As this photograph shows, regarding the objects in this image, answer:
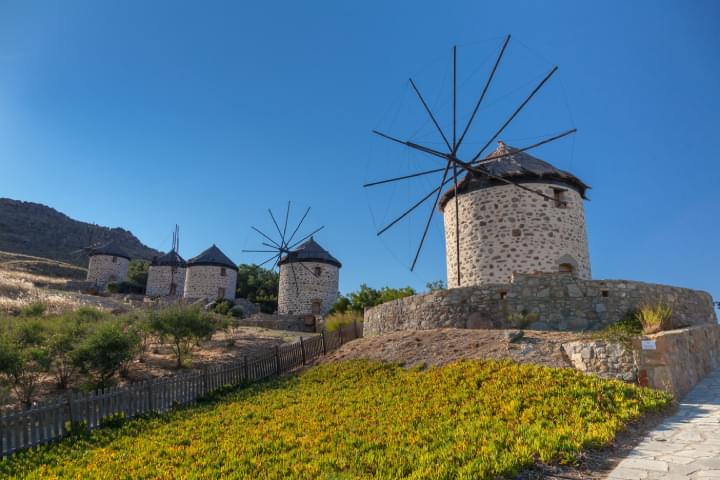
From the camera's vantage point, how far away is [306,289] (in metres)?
32.5

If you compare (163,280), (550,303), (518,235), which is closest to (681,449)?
(550,303)

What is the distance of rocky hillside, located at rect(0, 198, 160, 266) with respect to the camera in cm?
6675

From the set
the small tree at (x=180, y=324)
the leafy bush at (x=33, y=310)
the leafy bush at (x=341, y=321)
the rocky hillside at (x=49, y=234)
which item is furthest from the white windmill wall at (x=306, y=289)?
the rocky hillside at (x=49, y=234)

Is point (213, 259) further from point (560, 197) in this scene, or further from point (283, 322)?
point (560, 197)

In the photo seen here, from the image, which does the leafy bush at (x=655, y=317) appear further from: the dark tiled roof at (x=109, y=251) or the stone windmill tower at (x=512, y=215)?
the dark tiled roof at (x=109, y=251)

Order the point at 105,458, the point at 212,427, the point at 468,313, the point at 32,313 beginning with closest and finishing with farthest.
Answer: the point at 105,458
the point at 212,427
the point at 468,313
the point at 32,313

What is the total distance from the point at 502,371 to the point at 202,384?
6.68 meters

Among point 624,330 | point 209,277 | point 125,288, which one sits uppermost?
point 209,277

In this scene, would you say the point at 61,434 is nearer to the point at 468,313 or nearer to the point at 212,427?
the point at 212,427

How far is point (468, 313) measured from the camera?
12367 millimetres

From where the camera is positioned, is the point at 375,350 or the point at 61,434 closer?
the point at 61,434

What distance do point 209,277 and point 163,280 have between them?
A: 23.3ft

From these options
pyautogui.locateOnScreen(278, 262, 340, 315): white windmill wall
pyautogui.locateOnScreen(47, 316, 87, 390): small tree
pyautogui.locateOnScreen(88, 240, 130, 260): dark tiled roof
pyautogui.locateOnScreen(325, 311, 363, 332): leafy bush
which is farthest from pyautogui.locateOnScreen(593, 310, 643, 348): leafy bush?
pyautogui.locateOnScreen(88, 240, 130, 260): dark tiled roof

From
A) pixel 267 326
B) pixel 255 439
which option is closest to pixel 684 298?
pixel 255 439
